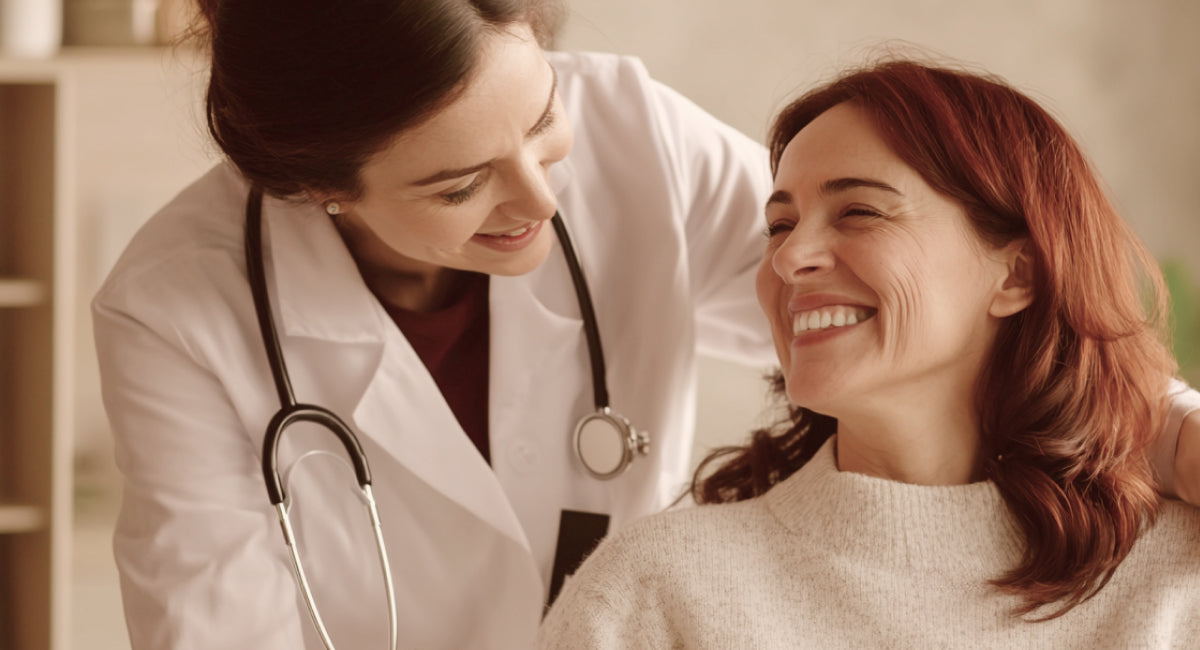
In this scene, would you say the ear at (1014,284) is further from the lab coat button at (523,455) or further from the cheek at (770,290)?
the lab coat button at (523,455)

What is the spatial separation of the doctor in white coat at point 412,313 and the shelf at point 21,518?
1.12m

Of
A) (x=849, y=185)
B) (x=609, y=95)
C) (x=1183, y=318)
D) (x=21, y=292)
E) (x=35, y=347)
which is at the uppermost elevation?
(x=849, y=185)

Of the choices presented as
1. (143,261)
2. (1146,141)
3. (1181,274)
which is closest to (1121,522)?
(143,261)

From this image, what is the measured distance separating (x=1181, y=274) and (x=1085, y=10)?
659mm

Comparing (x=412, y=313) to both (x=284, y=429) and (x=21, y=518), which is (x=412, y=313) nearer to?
(x=284, y=429)

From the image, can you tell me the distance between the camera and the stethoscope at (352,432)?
4.54ft

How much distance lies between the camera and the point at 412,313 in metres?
1.60

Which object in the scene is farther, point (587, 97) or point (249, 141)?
point (587, 97)

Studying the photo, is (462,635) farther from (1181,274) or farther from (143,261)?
(1181,274)

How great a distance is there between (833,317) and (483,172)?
1.28 feet

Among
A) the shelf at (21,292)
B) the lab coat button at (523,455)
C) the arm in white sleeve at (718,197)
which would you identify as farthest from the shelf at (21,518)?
the arm in white sleeve at (718,197)

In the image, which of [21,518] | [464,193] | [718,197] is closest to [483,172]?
[464,193]

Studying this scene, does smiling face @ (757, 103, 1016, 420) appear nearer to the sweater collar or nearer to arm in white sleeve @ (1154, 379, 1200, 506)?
the sweater collar

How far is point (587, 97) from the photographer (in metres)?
1.68
